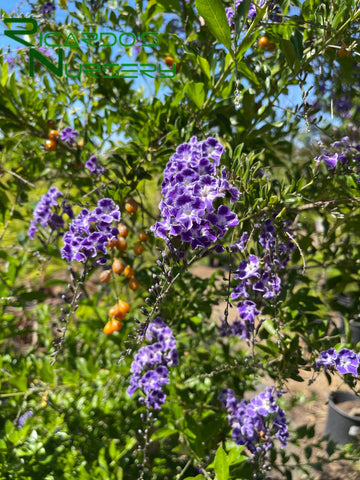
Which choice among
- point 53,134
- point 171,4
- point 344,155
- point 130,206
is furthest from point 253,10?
point 53,134

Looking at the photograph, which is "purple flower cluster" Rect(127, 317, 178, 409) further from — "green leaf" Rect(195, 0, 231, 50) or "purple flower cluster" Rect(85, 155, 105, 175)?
"green leaf" Rect(195, 0, 231, 50)

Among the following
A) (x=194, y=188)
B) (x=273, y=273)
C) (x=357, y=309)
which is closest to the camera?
(x=194, y=188)

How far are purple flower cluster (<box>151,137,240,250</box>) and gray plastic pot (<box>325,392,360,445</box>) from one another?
2023 mm

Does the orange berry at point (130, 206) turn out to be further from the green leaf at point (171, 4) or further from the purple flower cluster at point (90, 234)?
the green leaf at point (171, 4)

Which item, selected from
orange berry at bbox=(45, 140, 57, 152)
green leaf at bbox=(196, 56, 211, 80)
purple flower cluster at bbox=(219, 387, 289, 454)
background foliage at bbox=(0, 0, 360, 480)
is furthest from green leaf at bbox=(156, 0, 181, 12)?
purple flower cluster at bbox=(219, 387, 289, 454)

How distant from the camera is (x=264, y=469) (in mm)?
1167

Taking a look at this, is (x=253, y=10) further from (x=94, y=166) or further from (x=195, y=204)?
(x=94, y=166)

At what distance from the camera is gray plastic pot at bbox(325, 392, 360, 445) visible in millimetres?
2309

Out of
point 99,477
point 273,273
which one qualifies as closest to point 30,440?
point 99,477

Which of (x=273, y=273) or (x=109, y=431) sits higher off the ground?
(x=273, y=273)

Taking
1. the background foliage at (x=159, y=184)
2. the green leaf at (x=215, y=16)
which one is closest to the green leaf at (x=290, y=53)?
the background foliage at (x=159, y=184)

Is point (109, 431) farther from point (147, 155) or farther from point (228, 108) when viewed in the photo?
point (228, 108)

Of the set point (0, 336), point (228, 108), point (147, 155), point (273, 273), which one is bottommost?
point (0, 336)

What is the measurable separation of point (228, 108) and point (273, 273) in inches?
19.1
